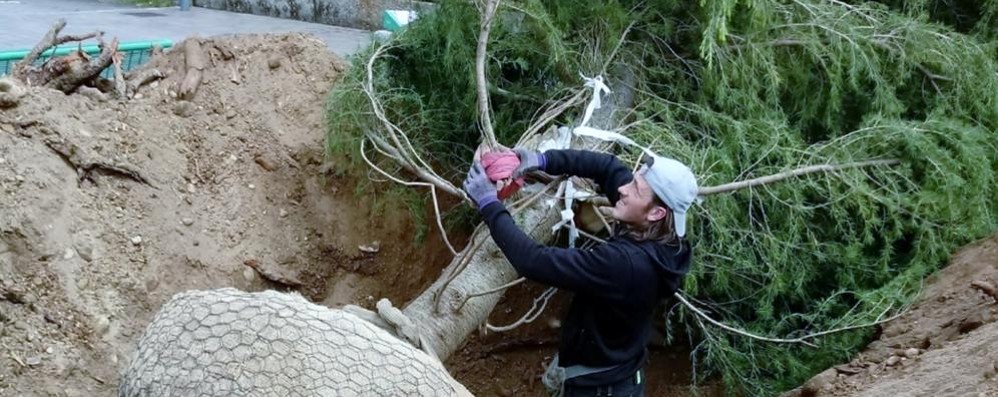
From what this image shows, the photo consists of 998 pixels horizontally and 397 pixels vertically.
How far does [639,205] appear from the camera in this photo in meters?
3.08

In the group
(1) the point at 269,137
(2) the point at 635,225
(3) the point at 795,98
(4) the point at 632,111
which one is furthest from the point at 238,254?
(3) the point at 795,98

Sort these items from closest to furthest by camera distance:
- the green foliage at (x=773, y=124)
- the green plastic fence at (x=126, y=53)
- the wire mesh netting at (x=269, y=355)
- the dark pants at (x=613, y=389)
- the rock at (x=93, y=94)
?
the wire mesh netting at (x=269, y=355), the dark pants at (x=613, y=389), the green foliage at (x=773, y=124), the rock at (x=93, y=94), the green plastic fence at (x=126, y=53)

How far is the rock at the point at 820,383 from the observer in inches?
158

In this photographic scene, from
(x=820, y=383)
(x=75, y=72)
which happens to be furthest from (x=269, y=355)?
(x=75, y=72)

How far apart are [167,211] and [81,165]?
0.43 m

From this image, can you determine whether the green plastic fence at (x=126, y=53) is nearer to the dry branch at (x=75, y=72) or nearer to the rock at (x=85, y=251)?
the dry branch at (x=75, y=72)

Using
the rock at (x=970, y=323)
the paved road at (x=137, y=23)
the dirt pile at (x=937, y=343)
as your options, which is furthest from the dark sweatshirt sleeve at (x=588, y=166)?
the paved road at (x=137, y=23)

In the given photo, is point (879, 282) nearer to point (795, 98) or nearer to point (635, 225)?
point (795, 98)

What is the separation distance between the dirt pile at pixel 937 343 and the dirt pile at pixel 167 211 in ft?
7.05

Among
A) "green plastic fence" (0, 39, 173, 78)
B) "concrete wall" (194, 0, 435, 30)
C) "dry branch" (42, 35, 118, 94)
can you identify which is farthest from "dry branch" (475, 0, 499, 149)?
"concrete wall" (194, 0, 435, 30)

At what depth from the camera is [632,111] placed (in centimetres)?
452

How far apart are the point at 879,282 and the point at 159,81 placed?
3685 millimetres

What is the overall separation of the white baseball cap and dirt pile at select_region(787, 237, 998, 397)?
1.15 metres

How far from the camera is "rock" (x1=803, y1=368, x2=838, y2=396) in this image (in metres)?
4.02
